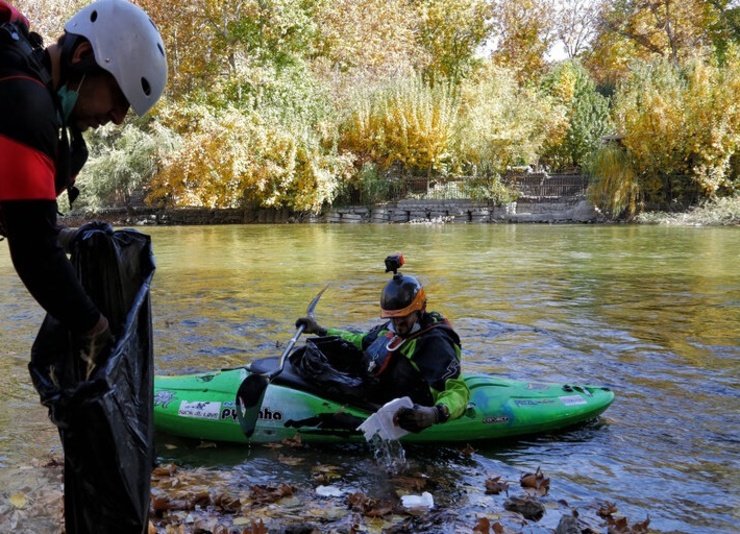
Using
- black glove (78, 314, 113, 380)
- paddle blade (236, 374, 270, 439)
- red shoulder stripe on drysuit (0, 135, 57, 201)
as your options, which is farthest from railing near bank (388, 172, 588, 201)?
red shoulder stripe on drysuit (0, 135, 57, 201)

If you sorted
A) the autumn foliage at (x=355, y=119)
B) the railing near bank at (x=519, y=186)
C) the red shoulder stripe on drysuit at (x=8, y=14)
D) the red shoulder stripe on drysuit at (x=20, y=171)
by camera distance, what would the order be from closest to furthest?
the red shoulder stripe on drysuit at (x=20, y=171) < the red shoulder stripe on drysuit at (x=8, y=14) < the autumn foliage at (x=355, y=119) < the railing near bank at (x=519, y=186)

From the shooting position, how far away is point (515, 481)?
447 centimetres

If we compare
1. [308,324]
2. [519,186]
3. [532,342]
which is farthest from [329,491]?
[519,186]

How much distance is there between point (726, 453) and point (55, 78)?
4473mm

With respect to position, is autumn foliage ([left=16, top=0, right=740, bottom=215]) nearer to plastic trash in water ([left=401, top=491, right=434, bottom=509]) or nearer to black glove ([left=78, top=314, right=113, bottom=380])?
plastic trash in water ([left=401, top=491, right=434, bottom=509])

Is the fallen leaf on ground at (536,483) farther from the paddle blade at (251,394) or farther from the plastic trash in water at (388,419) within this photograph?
the paddle blade at (251,394)

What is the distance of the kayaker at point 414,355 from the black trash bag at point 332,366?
13cm

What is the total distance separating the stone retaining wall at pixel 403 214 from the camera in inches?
1065

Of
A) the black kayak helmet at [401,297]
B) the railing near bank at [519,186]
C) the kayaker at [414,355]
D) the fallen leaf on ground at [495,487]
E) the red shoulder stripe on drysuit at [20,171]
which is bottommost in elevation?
the fallen leaf on ground at [495,487]

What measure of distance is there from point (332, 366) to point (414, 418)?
1.39m

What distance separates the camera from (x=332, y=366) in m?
5.42

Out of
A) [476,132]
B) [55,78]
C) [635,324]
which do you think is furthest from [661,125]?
[55,78]

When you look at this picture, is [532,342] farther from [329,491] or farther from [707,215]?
[707,215]

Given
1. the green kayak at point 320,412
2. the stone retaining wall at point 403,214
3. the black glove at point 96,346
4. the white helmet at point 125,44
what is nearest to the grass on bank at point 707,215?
the stone retaining wall at point 403,214
